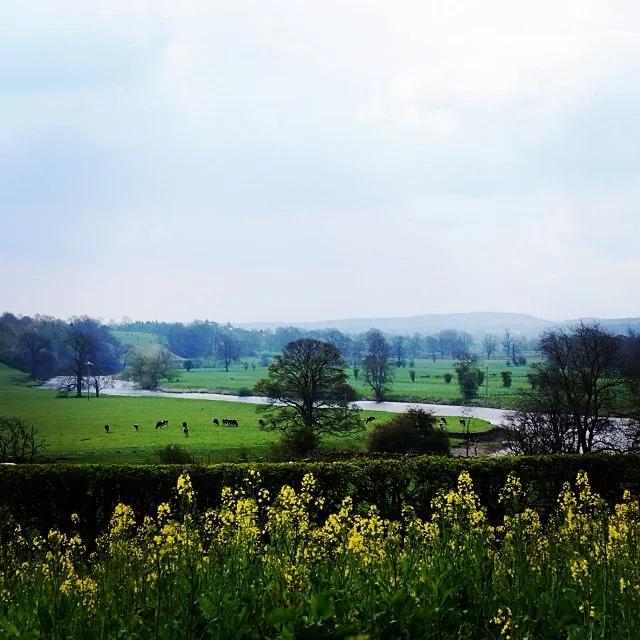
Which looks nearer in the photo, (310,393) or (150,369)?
(310,393)

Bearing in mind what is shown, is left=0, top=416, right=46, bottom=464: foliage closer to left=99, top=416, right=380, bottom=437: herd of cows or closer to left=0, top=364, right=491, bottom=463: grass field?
left=0, top=364, right=491, bottom=463: grass field

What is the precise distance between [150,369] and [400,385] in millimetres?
31336

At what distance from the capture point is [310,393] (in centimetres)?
4209

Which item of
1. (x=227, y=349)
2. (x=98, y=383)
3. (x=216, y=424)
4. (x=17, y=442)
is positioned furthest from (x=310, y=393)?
(x=227, y=349)

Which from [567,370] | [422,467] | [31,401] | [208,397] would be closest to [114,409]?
[31,401]

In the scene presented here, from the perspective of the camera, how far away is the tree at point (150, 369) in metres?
64.3

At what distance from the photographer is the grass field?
37928 millimetres

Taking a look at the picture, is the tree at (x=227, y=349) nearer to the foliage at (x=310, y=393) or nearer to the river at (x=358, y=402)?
the river at (x=358, y=402)

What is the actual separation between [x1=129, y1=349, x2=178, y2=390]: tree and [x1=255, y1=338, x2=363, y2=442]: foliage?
82.5 ft

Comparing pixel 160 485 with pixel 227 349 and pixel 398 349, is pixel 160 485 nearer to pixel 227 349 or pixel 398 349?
pixel 227 349

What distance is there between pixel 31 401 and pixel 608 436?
42.2m

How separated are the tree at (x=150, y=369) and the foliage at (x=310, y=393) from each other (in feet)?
82.5

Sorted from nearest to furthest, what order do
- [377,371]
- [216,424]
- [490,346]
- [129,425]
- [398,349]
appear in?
1. [129,425]
2. [216,424]
3. [377,371]
4. [398,349]
5. [490,346]

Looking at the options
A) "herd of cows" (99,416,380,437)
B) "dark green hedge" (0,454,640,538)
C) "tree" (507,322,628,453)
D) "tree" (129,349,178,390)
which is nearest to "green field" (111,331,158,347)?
"tree" (129,349,178,390)
